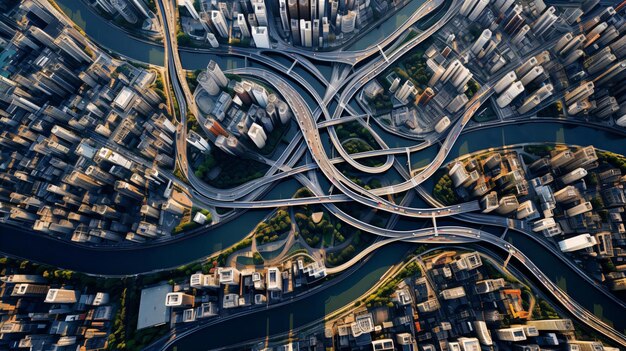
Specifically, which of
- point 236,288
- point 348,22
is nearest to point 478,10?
point 348,22

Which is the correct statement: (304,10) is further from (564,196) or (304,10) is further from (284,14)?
(564,196)

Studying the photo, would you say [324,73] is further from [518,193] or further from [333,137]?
[518,193]

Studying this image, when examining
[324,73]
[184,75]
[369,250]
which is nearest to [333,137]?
[324,73]

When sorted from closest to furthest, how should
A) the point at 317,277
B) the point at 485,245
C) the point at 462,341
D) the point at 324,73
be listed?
the point at 462,341 < the point at 317,277 < the point at 485,245 < the point at 324,73

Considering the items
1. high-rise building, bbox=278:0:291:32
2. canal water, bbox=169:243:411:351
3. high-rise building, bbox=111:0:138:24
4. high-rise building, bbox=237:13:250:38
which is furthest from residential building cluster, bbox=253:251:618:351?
high-rise building, bbox=111:0:138:24

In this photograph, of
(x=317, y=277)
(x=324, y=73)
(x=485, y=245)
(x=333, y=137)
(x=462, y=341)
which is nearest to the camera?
(x=462, y=341)

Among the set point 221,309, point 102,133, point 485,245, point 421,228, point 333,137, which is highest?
point 102,133

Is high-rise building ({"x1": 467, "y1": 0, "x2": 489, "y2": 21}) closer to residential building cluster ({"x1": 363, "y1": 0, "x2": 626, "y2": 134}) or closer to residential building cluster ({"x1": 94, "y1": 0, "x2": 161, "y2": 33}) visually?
residential building cluster ({"x1": 363, "y1": 0, "x2": 626, "y2": 134})

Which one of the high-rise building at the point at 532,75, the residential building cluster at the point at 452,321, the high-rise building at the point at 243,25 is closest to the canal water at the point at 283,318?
the residential building cluster at the point at 452,321
